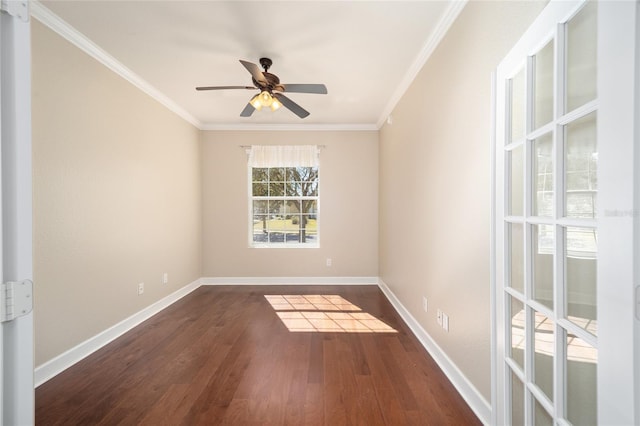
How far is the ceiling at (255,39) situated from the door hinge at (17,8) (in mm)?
1500

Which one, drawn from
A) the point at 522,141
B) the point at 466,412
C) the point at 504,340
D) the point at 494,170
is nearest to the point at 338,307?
the point at 466,412

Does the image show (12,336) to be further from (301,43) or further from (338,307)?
(338,307)

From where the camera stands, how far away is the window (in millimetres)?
4727

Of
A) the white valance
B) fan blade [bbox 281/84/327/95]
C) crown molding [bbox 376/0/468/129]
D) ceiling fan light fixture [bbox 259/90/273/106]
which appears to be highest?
crown molding [bbox 376/0/468/129]

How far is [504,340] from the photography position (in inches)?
51.7

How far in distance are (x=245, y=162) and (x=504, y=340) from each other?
4188 mm

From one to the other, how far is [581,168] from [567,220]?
0.17 metres

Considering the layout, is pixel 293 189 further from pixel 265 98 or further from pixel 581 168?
pixel 581 168

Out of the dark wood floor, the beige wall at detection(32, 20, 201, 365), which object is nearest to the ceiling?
the beige wall at detection(32, 20, 201, 365)

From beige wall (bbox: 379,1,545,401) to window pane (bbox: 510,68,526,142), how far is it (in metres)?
0.26

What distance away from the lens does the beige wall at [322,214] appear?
462 centimetres

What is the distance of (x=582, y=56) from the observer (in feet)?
2.91

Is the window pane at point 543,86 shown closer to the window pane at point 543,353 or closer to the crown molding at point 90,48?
the window pane at point 543,353

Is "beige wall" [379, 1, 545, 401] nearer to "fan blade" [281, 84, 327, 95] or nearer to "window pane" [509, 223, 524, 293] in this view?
"window pane" [509, 223, 524, 293]
